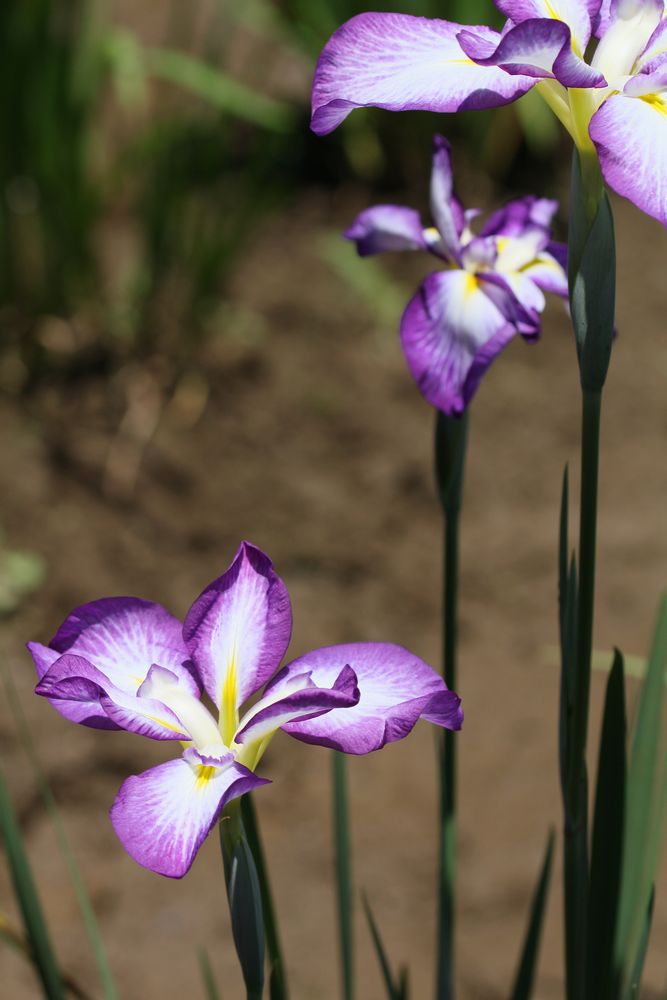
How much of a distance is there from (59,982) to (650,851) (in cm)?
38

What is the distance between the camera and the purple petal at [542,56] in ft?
1.64

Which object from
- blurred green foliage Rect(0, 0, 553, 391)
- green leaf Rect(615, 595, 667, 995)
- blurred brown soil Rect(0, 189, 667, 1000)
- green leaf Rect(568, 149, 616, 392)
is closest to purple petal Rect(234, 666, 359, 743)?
green leaf Rect(568, 149, 616, 392)

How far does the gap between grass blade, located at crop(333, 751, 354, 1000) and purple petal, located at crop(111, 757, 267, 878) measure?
27 cm

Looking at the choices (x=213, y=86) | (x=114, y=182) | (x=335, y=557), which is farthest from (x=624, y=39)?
(x=114, y=182)

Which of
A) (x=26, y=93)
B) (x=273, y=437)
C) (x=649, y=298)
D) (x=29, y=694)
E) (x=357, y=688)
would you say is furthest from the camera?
(x=649, y=298)

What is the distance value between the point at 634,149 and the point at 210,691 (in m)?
0.31

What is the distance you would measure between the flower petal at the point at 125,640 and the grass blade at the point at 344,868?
9.0 inches

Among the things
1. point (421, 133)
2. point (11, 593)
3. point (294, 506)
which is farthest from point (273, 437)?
point (421, 133)

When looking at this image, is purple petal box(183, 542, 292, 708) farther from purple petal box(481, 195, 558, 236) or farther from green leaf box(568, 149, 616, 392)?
purple petal box(481, 195, 558, 236)

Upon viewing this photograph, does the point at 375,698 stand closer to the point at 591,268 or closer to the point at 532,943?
the point at 591,268

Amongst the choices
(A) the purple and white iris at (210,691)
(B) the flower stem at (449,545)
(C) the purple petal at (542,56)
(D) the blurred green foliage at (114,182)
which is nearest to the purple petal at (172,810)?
(A) the purple and white iris at (210,691)

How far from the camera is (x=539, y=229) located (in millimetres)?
767

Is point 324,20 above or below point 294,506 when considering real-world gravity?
above

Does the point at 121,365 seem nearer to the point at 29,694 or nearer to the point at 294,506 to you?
the point at 294,506
